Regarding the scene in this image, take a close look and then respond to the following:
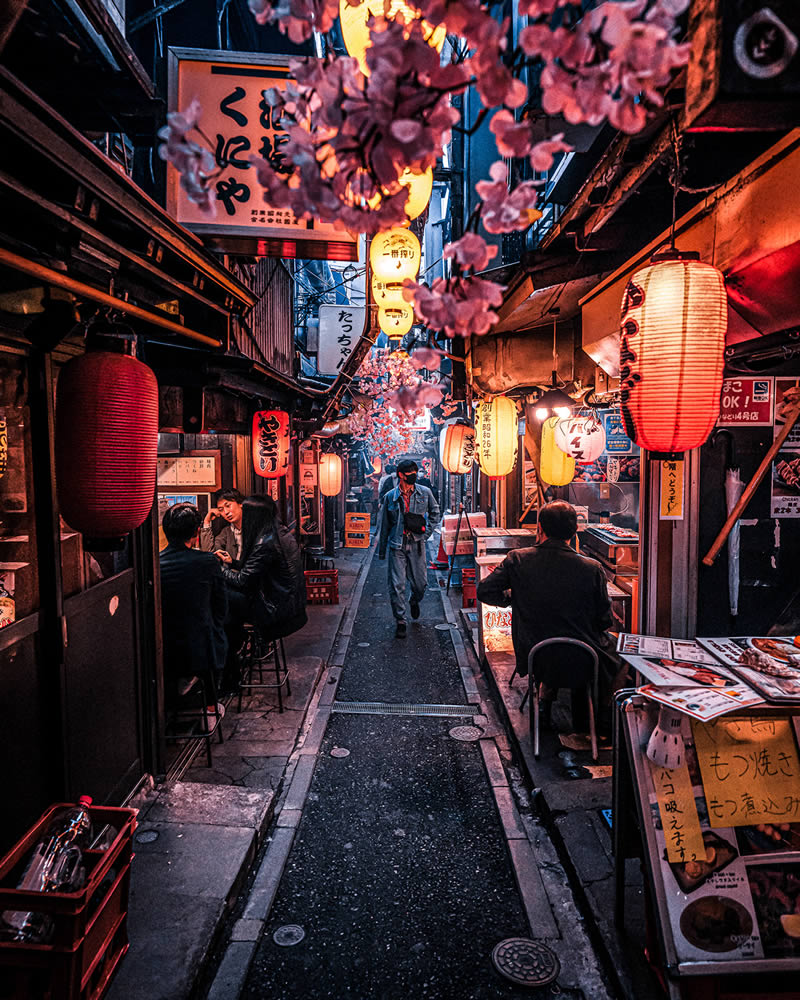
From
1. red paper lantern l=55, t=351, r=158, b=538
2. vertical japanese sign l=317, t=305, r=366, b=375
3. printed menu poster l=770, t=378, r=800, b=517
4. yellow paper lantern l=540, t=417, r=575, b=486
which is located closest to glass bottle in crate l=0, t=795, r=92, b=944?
red paper lantern l=55, t=351, r=158, b=538

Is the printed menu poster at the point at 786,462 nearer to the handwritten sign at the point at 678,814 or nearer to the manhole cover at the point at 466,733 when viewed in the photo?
the handwritten sign at the point at 678,814

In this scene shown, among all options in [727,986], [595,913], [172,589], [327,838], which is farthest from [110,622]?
[727,986]

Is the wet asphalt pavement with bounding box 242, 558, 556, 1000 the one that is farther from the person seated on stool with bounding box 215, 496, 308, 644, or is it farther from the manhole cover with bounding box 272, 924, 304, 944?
the person seated on stool with bounding box 215, 496, 308, 644

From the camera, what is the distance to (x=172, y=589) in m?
7.20

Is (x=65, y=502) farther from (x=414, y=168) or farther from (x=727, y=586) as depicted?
(x=727, y=586)

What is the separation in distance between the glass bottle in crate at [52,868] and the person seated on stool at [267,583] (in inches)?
184

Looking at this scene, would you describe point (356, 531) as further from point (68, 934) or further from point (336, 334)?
point (68, 934)

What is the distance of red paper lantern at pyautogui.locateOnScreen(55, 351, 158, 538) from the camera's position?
3.75 metres

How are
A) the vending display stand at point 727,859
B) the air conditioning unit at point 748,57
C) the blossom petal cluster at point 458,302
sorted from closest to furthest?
the blossom petal cluster at point 458,302, the air conditioning unit at point 748,57, the vending display stand at point 727,859

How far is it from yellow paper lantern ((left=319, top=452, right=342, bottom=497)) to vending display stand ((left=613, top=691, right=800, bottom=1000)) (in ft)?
51.7

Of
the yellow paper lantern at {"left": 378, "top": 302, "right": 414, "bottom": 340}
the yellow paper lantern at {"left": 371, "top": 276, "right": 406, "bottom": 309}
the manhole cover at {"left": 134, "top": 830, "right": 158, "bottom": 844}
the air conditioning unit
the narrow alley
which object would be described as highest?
the yellow paper lantern at {"left": 371, "top": 276, "right": 406, "bottom": 309}

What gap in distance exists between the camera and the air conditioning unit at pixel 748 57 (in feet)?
9.24

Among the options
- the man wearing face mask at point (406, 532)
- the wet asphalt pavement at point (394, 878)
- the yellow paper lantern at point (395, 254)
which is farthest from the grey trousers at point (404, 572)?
the yellow paper lantern at point (395, 254)

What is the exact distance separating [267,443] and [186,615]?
5.11 metres
